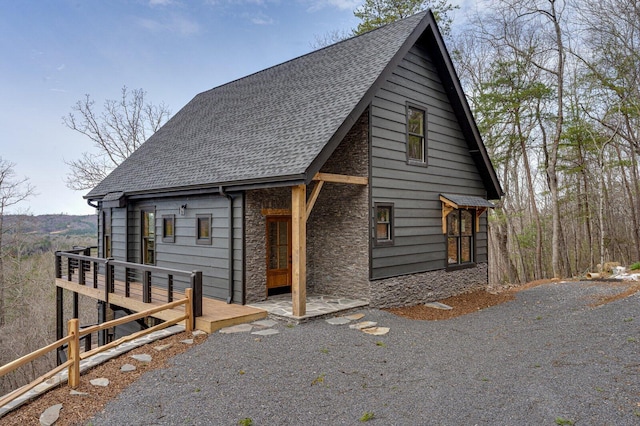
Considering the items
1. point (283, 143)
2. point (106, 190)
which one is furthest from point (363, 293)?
point (106, 190)

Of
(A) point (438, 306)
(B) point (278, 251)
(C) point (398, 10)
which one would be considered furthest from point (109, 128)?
(A) point (438, 306)

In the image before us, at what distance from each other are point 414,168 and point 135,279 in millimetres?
8239

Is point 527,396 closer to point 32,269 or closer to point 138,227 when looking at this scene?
point 138,227

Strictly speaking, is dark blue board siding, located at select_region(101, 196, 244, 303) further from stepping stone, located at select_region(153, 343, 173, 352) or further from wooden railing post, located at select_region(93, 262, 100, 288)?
stepping stone, located at select_region(153, 343, 173, 352)

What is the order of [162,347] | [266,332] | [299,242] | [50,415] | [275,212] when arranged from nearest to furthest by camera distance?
[50,415], [162,347], [266,332], [299,242], [275,212]

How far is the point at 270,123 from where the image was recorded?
9664 millimetres

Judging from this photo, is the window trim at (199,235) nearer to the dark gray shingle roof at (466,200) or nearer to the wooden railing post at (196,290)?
the wooden railing post at (196,290)

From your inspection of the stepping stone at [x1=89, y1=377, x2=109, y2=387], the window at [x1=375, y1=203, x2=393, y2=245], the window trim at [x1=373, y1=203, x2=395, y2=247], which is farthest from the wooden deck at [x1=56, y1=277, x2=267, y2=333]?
the window at [x1=375, y1=203, x2=393, y2=245]

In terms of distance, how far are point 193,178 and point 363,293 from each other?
4.65 meters

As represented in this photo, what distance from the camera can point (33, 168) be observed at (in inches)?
896

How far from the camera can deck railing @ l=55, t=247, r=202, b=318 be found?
7.03 metres

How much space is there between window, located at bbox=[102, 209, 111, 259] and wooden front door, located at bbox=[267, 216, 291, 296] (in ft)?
21.5

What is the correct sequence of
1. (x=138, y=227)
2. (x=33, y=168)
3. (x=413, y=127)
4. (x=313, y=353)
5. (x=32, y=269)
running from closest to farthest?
(x=313, y=353), (x=413, y=127), (x=138, y=227), (x=33, y=168), (x=32, y=269)

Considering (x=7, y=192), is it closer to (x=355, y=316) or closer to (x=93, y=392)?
(x=93, y=392)
